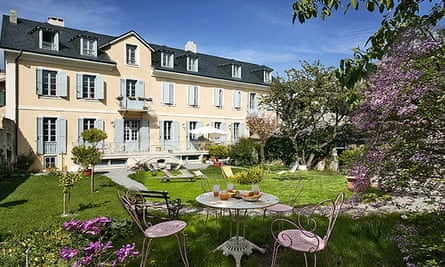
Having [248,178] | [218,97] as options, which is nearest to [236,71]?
[218,97]

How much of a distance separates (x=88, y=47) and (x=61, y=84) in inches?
104

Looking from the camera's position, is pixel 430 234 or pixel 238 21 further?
pixel 238 21

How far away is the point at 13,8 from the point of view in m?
15.6

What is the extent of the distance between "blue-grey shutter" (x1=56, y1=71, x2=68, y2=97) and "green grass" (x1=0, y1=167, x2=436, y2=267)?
660 centimetres

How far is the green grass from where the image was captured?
392 cm

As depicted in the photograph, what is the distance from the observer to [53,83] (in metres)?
15.7

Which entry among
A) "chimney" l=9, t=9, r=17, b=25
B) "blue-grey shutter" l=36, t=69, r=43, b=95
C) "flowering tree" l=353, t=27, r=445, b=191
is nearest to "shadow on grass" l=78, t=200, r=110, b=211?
"flowering tree" l=353, t=27, r=445, b=191

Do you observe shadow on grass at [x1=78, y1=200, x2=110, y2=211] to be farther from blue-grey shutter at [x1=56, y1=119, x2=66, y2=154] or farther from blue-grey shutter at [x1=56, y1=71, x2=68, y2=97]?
blue-grey shutter at [x1=56, y1=71, x2=68, y2=97]

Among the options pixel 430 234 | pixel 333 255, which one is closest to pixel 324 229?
pixel 333 255

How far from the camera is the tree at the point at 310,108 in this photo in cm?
1572

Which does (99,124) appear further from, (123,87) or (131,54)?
(131,54)

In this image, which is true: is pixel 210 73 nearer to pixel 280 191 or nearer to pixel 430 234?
pixel 280 191

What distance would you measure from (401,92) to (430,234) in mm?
1505

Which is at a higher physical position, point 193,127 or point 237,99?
point 237,99
